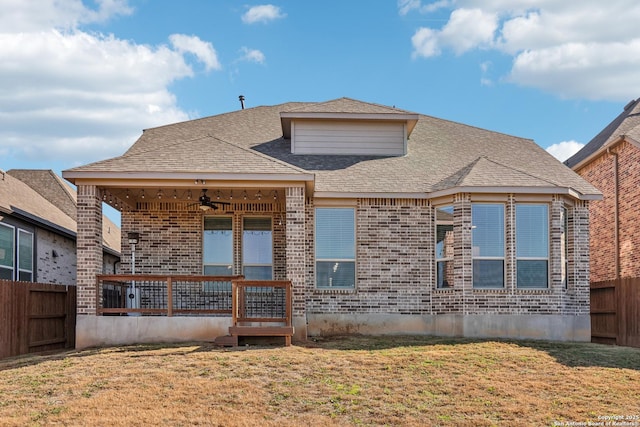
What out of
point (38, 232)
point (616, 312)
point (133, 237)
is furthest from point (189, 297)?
point (616, 312)

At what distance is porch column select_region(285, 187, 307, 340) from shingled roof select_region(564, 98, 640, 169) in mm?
10107

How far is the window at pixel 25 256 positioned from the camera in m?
17.2

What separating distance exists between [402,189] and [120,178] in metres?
6.58

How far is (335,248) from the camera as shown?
55.3 ft

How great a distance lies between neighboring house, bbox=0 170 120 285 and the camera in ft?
54.9

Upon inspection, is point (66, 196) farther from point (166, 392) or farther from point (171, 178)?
point (166, 392)

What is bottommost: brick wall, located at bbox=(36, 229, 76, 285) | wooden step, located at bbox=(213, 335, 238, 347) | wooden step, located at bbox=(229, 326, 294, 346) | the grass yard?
the grass yard

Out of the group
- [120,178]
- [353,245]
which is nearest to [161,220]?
[120,178]

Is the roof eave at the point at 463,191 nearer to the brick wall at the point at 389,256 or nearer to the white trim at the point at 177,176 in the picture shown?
the brick wall at the point at 389,256

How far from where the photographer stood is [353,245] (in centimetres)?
1684

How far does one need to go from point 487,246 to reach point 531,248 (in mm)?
1086

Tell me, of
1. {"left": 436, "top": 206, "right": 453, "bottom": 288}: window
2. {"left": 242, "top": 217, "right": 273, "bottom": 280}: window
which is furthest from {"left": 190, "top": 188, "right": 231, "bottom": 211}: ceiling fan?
{"left": 436, "top": 206, "right": 453, "bottom": 288}: window

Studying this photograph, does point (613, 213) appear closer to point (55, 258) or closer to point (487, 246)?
point (487, 246)

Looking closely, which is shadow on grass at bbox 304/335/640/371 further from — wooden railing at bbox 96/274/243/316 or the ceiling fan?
the ceiling fan
